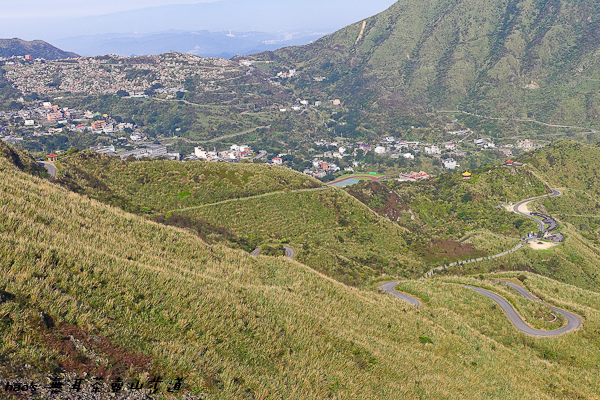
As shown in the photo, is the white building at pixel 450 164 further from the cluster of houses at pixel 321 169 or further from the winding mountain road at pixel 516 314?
the winding mountain road at pixel 516 314

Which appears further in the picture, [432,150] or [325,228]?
[432,150]

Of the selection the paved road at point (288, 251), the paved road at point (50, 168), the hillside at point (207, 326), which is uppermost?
the hillside at point (207, 326)

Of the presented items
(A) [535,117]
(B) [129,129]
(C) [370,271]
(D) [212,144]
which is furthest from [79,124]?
(A) [535,117]

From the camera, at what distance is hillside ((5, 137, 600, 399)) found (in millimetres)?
5848

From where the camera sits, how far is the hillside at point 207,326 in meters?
5.85

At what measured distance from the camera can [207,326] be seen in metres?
7.74

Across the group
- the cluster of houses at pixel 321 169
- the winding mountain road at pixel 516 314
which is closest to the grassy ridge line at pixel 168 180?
the winding mountain road at pixel 516 314

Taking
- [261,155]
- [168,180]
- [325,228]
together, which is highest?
[168,180]

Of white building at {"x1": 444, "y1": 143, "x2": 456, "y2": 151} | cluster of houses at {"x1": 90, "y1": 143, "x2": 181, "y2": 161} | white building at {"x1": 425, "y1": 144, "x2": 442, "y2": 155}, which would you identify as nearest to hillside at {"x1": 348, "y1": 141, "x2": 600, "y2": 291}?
white building at {"x1": 425, "y1": 144, "x2": 442, "y2": 155}

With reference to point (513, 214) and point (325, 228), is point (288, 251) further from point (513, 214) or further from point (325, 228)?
point (513, 214)

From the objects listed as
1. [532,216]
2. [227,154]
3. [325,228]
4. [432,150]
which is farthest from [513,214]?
[227,154]

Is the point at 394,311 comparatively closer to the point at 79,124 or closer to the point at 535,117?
the point at 79,124

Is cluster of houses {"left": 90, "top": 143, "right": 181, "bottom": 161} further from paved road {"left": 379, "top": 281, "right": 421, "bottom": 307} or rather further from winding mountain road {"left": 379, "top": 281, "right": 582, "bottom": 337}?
winding mountain road {"left": 379, "top": 281, "right": 582, "bottom": 337}

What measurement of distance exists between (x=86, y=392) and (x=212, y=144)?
144 meters
